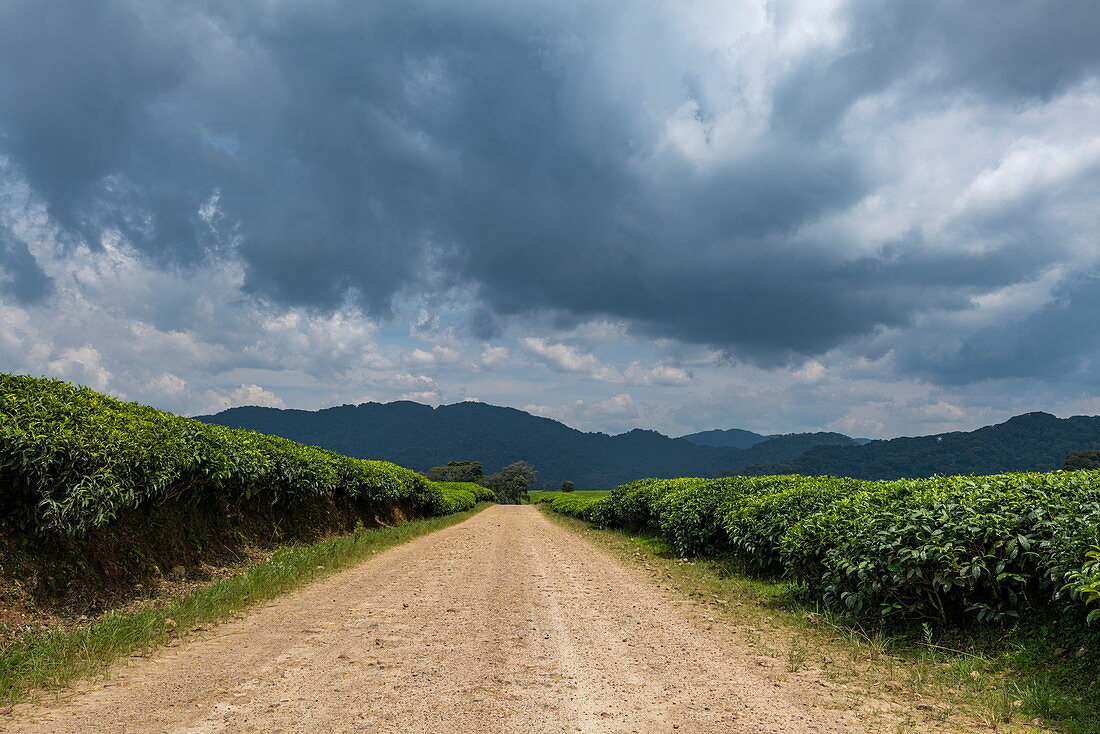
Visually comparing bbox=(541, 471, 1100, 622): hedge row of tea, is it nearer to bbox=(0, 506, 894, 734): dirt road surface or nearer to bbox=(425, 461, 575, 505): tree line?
bbox=(0, 506, 894, 734): dirt road surface

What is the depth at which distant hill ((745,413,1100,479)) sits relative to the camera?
96.4 metres

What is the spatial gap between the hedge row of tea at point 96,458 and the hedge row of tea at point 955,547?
944 cm

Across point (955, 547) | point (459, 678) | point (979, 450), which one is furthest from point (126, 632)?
point (979, 450)

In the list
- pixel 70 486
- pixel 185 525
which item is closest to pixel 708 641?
pixel 70 486

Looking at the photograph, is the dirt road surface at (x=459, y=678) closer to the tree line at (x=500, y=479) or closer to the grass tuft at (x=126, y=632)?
the grass tuft at (x=126, y=632)

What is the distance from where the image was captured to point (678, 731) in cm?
377

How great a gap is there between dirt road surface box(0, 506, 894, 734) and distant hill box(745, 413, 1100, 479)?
93.2m

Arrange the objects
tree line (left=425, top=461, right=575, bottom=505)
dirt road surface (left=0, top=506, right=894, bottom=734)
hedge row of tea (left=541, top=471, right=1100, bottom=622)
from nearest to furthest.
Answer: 1. dirt road surface (left=0, top=506, right=894, bottom=734)
2. hedge row of tea (left=541, top=471, right=1100, bottom=622)
3. tree line (left=425, top=461, right=575, bottom=505)

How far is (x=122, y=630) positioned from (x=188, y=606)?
4.37ft

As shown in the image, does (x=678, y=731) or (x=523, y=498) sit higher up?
(x=678, y=731)

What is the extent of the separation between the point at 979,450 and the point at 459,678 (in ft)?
416

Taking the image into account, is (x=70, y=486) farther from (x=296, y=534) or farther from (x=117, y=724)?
(x=296, y=534)

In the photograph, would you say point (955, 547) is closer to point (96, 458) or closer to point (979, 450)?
point (96, 458)

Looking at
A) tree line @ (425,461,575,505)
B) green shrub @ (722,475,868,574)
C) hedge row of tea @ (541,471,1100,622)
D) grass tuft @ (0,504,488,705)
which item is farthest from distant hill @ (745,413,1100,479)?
grass tuft @ (0,504,488,705)
